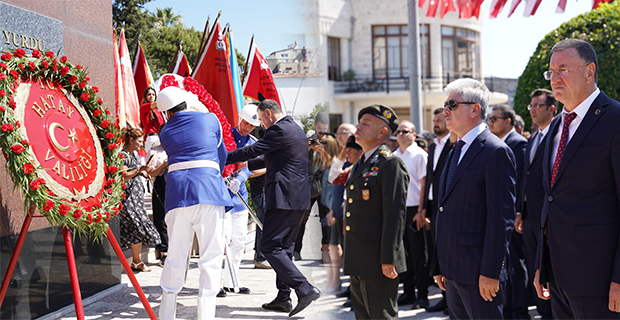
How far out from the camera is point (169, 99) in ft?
12.5

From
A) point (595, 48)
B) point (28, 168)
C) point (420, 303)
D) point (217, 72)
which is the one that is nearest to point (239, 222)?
point (420, 303)

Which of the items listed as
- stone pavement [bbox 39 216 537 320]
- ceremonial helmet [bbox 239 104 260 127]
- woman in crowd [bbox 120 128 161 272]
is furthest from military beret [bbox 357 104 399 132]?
woman in crowd [bbox 120 128 161 272]

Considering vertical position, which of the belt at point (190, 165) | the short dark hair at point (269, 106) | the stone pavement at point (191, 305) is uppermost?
the short dark hair at point (269, 106)

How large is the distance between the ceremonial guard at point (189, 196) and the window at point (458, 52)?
24.7 metres

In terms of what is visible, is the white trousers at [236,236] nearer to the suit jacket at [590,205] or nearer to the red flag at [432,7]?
the suit jacket at [590,205]

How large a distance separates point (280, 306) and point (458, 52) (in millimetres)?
25548

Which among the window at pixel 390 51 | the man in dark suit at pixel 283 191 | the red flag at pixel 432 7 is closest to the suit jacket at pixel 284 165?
the man in dark suit at pixel 283 191

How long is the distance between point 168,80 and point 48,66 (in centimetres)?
91

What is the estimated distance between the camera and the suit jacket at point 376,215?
10.0 ft

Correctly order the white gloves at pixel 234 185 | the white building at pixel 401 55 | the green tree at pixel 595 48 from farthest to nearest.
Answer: the white building at pixel 401 55, the green tree at pixel 595 48, the white gloves at pixel 234 185

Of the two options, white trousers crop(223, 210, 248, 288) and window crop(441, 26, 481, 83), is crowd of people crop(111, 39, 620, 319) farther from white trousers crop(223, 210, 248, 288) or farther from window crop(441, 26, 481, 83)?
window crop(441, 26, 481, 83)

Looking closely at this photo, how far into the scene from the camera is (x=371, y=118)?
3115mm

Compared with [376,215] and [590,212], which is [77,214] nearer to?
[376,215]

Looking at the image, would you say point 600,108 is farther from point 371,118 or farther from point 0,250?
point 0,250
